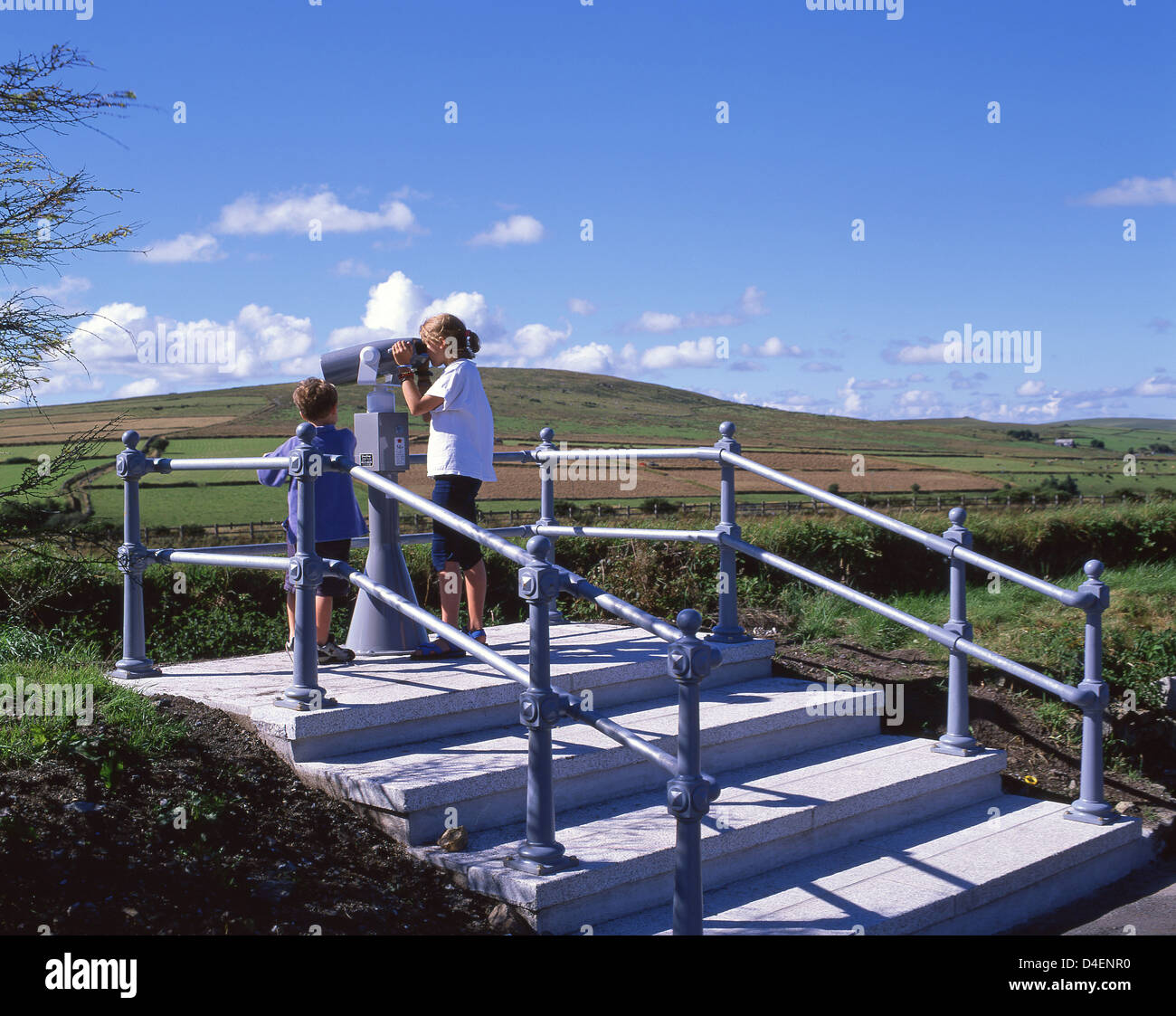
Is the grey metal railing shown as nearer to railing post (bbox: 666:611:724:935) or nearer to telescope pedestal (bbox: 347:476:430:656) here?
railing post (bbox: 666:611:724:935)

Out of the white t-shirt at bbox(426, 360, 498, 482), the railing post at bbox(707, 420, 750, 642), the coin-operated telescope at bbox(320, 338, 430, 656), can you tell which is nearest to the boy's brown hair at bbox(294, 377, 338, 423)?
the coin-operated telescope at bbox(320, 338, 430, 656)

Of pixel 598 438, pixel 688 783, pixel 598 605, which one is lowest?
pixel 688 783

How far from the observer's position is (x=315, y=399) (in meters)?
5.55

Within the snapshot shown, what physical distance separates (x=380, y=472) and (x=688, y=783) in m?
3.07

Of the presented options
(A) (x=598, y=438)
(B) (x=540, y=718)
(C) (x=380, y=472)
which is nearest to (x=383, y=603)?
(C) (x=380, y=472)

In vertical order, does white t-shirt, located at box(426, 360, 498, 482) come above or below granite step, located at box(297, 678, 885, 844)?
above

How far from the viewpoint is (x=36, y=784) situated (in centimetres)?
390

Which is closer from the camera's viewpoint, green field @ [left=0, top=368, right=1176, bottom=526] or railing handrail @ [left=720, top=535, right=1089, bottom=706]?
railing handrail @ [left=720, top=535, right=1089, bottom=706]

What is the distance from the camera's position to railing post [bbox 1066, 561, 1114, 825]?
5.01 metres

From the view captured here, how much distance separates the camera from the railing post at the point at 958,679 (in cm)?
554

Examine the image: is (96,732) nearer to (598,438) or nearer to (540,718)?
(540,718)

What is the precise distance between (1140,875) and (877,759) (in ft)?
4.54
